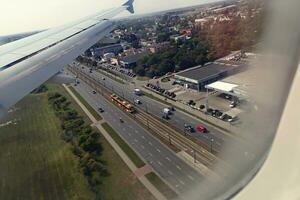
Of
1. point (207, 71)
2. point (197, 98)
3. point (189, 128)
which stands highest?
point (189, 128)

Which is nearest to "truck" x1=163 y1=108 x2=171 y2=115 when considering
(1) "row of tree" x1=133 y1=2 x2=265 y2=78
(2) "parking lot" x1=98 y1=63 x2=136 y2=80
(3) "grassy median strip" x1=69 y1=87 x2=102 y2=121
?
(3) "grassy median strip" x1=69 y1=87 x2=102 y2=121

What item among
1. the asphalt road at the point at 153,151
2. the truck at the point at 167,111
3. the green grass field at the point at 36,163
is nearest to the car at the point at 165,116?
the truck at the point at 167,111

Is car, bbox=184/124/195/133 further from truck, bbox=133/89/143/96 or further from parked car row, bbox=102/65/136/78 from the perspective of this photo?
parked car row, bbox=102/65/136/78

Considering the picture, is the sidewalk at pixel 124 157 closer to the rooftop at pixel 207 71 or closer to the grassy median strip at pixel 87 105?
the grassy median strip at pixel 87 105

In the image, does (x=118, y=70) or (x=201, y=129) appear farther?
(x=118, y=70)

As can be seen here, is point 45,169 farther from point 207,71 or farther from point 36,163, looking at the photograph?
point 207,71

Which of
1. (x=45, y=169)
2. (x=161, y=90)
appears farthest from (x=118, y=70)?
(x=45, y=169)
